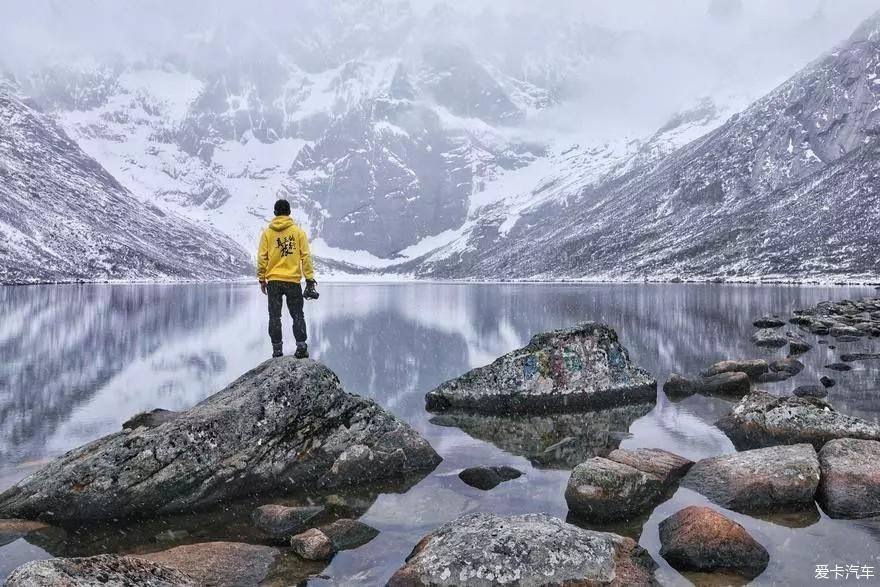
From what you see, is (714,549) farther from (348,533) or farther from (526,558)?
(348,533)

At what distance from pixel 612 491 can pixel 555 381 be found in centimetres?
923

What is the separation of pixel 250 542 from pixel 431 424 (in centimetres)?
828

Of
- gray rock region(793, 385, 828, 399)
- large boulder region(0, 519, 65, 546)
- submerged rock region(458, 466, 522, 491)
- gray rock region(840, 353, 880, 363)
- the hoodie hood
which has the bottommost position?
large boulder region(0, 519, 65, 546)

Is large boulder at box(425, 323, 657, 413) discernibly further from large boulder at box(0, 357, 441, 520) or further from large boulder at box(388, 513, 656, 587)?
large boulder at box(388, 513, 656, 587)

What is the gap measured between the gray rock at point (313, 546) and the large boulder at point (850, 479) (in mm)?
8192

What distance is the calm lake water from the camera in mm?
9242

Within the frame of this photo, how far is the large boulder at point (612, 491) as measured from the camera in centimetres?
1031

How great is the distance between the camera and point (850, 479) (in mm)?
10578

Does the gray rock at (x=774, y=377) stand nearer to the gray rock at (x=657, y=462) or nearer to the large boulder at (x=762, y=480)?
the large boulder at (x=762, y=480)

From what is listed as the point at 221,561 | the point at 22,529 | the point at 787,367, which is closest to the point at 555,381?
the point at 787,367

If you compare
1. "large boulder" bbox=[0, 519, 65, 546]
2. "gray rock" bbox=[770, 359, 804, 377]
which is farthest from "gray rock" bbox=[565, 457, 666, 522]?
"gray rock" bbox=[770, 359, 804, 377]

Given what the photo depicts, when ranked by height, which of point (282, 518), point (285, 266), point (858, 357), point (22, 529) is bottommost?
point (22, 529)

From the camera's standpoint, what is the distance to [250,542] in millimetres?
9586

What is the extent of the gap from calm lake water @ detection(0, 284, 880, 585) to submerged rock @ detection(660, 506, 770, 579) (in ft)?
0.71
